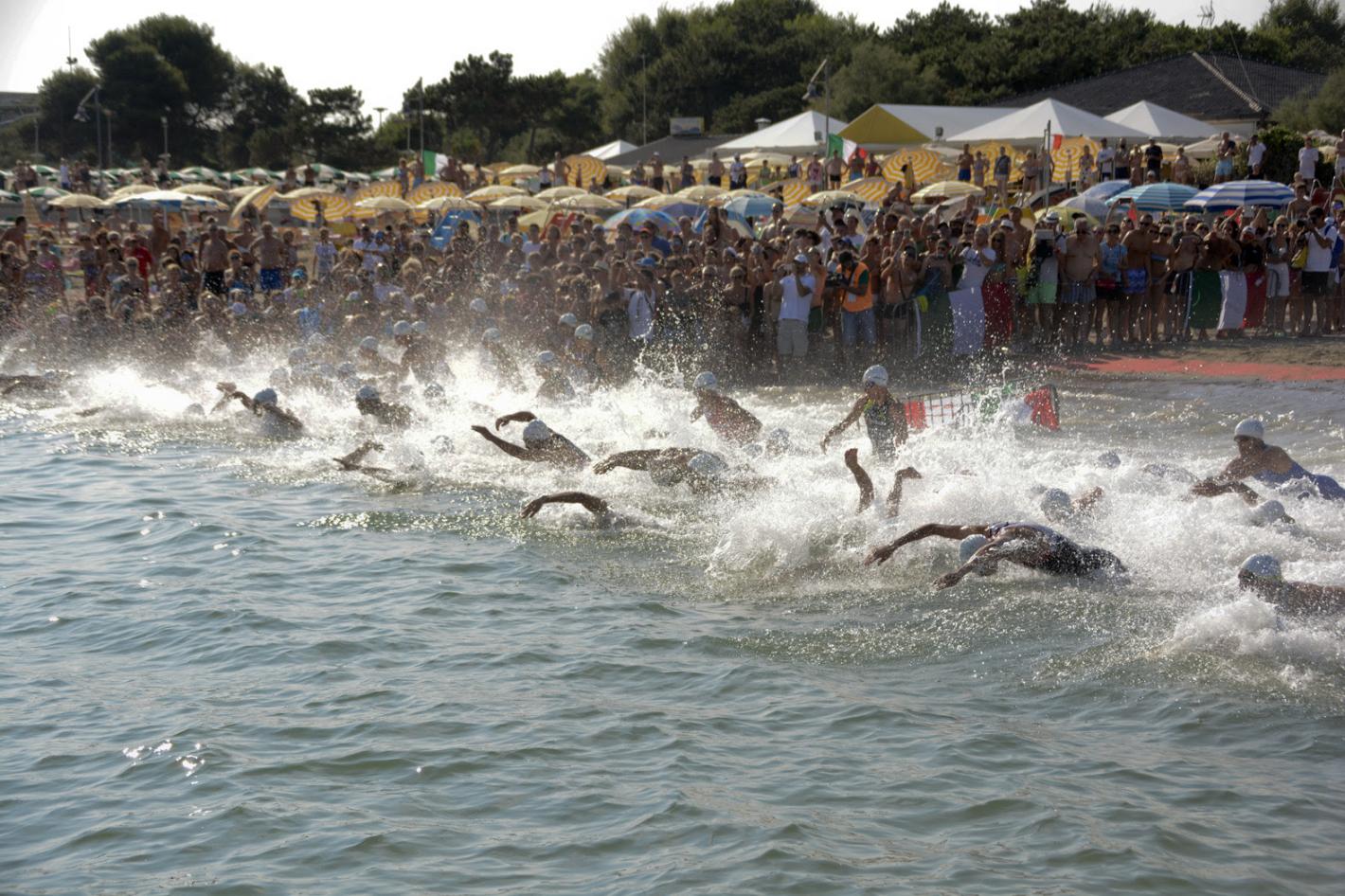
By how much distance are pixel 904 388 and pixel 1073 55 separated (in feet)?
141

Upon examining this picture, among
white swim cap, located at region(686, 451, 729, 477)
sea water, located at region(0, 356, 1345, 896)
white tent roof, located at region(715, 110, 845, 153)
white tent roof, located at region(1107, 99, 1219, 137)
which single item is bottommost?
sea water, located at region(0, 356, 1345, 896)

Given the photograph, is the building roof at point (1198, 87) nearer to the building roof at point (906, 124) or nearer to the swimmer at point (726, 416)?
the building roof at point (906, 124)

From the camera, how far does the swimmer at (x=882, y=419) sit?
12359 millimetres

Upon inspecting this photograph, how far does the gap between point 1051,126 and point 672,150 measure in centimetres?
2203

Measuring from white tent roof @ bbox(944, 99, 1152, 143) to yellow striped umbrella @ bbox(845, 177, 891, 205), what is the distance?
182 inches

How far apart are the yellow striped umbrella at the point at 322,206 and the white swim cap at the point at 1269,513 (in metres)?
21.5

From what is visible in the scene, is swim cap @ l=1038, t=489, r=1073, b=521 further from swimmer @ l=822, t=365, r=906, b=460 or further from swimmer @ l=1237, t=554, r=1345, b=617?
swimmer @ l=822, t=365, r=906, b=460

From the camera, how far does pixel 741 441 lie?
13.4 meters

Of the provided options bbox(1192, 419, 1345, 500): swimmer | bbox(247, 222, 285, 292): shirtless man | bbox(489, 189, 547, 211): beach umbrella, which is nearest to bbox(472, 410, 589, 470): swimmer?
bbox(1192, 419, 1345, 500): swimmer

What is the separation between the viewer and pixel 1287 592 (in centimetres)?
821

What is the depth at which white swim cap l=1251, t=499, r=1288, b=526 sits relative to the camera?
973 cm

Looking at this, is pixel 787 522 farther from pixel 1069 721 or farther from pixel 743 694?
pixel 1069 721

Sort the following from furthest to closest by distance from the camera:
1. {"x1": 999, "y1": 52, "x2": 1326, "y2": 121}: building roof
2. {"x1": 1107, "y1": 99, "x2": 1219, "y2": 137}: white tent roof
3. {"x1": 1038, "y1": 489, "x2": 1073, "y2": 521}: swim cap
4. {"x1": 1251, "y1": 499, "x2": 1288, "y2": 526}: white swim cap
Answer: {"x1": 999, "y1": 52, "x2": 1326, "y2": 121}: building roof
{"x1": 1107, "y1": 99, "x2": 1219, "y2": 137}: white tent roof
{"x1": 1038, "y1": 489, "x2": 1073, "y2": 521}: swim cap
{"x1": 1251, "y1": 499, "x2": 1288, "y2": 526}: white swim cap

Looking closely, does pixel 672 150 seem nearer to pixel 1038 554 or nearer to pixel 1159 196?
pixel 1159 196
